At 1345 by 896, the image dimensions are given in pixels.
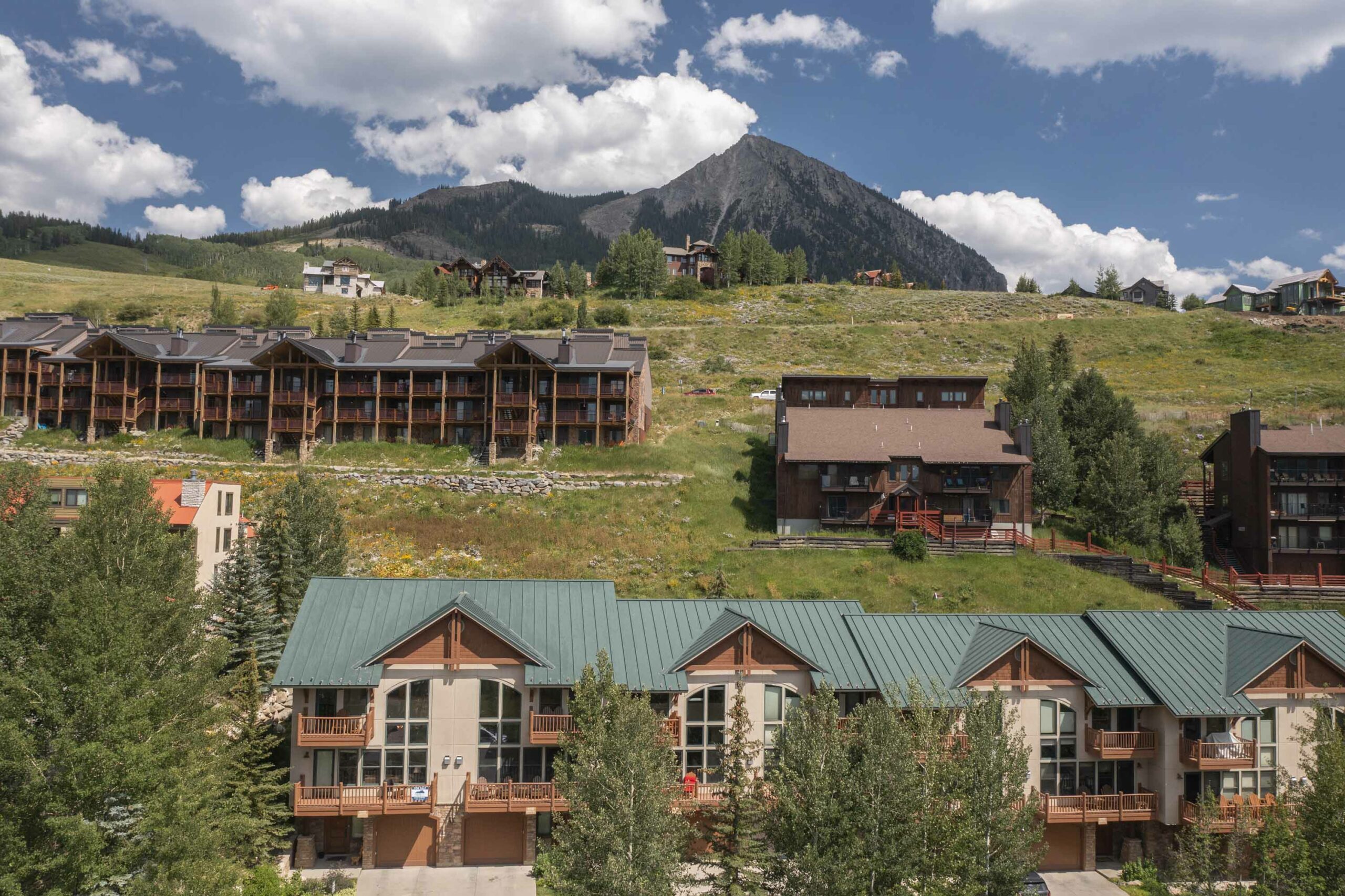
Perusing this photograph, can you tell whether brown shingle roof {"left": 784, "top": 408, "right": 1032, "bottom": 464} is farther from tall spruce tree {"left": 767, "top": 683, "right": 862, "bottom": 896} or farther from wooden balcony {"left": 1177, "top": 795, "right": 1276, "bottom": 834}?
tall spruce tree {"left": 767, "top": 683, "right": 862, "bottom": 896}

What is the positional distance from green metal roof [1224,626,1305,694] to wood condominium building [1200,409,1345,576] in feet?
82.6

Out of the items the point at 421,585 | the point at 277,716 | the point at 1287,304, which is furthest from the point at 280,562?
the point at 1287,304

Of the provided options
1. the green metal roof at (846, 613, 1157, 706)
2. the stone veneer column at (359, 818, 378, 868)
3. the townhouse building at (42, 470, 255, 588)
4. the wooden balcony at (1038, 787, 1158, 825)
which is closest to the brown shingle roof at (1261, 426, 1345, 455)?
A: the green metal roof at (846, 613, 1157, 706)

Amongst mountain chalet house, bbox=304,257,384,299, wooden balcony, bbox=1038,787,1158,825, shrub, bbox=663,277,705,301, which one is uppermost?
mountain chalet house, bbox=304,257,384,299

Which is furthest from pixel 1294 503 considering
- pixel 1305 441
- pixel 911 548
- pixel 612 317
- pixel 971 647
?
pixel 612 317

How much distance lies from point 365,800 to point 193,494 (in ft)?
84.3

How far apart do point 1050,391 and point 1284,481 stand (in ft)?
58.9

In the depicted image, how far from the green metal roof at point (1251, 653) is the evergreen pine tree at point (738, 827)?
1731 cm

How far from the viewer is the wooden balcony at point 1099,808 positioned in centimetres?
2770

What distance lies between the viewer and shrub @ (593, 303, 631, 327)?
108m

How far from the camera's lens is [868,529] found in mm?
52625

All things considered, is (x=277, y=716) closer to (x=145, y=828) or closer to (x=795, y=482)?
(x=145, y=828)

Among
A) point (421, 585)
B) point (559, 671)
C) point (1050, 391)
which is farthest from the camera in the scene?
point (1050, 391)

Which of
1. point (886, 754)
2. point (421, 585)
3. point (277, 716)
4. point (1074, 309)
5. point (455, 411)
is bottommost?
point (277, 716)
